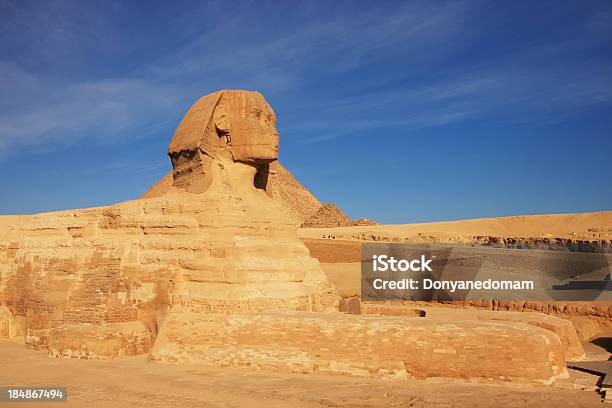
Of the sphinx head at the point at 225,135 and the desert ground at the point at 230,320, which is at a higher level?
the sphinx head at the point at 225,135

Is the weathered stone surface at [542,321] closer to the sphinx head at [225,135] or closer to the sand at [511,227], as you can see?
the sphinx head at [225,135]

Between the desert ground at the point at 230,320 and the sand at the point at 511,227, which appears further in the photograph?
the sand at the point at 511,227

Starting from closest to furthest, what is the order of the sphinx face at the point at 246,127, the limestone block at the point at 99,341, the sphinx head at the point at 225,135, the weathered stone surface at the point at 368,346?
the weathered stone surface at the point at 368,346 < the limestone block at the point at 99,341 < the sphinx head at the point at 225,135 < the sphinx face at the point at 246,127

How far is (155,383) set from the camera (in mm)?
6512

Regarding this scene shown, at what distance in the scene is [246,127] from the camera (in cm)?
911

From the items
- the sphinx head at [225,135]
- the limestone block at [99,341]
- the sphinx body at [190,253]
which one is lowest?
the limestone block at [99,341]

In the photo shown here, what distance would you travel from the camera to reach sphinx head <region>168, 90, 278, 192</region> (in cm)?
885

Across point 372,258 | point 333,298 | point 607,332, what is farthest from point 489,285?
point 372,258

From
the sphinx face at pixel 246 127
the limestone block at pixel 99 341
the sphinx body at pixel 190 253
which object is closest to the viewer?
the limestone block at pixel 99 341

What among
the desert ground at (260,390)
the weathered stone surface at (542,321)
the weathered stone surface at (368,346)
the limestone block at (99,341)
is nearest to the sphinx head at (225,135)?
the limestone block at (99,341)

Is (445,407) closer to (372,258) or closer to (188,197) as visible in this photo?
(188,197)

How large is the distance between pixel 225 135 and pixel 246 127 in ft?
1.35

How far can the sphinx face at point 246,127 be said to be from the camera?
907cm

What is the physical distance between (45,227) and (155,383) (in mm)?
5861
